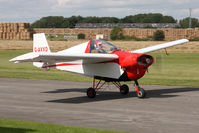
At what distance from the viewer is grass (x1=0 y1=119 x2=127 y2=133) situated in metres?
9.31

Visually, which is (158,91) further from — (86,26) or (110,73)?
(86,26)

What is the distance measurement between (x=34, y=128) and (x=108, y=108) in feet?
13.1

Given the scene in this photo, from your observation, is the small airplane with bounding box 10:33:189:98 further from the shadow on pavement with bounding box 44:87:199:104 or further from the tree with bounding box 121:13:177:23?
the tree with bounding box 121:13:177:23

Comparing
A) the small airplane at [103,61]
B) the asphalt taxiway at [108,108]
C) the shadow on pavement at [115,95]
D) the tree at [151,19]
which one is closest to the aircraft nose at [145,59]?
the small airplane at [103,61]

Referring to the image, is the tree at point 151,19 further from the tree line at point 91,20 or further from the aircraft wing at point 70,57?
the aircraft wing at point 70,57

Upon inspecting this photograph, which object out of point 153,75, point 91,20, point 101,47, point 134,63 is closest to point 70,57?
point 101,47

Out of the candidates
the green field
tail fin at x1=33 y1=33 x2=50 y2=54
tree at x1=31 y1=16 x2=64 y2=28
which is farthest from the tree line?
tail fin at x1=33 y1=33 x2=50 y2=54

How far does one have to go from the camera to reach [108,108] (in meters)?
13.2

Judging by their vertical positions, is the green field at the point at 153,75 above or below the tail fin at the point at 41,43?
below

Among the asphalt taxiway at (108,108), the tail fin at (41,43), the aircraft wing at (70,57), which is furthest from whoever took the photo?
the tail fin at (41,43)

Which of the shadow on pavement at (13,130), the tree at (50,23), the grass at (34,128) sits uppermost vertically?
the tree at (50,23)

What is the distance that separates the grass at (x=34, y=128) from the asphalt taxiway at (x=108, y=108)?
67 cm

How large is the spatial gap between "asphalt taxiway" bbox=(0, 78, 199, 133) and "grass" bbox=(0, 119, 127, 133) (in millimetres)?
673

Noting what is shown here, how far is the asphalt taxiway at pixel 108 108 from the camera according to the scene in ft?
34.8
